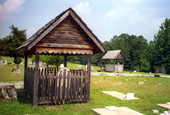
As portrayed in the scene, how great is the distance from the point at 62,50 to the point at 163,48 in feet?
171

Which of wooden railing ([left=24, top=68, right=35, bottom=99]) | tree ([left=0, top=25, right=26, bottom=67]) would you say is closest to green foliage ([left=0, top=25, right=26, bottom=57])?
tree ([left=0, top=25, right=26, bottom=67])

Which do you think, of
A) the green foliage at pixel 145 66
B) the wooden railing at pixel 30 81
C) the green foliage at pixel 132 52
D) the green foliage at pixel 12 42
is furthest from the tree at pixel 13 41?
the green foliage at pixel 132 52

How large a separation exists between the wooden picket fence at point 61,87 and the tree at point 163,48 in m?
46.9

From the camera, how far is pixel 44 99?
9.87 m

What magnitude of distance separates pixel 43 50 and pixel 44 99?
2.77 meters

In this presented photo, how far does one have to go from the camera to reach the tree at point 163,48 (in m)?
53.5

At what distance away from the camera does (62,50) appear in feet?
33.9

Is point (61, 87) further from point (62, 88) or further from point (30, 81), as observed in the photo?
point (30, 81)

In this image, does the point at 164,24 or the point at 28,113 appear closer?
the point at 28,113

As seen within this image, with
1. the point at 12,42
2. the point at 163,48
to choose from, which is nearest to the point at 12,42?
the point at 12,42

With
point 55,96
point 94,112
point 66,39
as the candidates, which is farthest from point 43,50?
point 94,112

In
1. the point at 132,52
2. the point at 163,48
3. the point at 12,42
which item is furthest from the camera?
the point at 132,52

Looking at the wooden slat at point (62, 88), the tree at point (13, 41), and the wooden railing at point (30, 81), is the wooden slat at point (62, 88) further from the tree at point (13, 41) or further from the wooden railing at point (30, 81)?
the tree at point (13, 41)

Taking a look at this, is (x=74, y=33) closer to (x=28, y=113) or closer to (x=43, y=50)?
(x=43, y=50)
